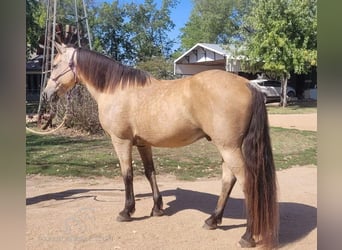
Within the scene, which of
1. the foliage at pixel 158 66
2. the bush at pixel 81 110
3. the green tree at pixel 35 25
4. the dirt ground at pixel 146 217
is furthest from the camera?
the bush at pixel 81 110

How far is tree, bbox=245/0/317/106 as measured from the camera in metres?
4.79

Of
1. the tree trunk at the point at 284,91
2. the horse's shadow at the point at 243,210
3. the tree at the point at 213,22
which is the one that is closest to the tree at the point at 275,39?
the tree trunk at the point at 284,91

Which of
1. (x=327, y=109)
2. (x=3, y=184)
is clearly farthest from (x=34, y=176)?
(x=327, y=109)

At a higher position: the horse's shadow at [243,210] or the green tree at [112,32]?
the green tree at [112,32]

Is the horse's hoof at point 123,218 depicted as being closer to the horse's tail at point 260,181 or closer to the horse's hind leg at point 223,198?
the horse's hind leg at point 223,198

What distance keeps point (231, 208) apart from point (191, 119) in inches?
56.7

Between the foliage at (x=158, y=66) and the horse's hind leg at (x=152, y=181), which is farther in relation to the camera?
the foliage at (x=158, y=66)

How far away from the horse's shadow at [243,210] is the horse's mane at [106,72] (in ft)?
4.68

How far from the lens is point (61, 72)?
3432 mm

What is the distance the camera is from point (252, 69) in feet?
16.8

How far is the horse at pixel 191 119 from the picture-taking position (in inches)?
106

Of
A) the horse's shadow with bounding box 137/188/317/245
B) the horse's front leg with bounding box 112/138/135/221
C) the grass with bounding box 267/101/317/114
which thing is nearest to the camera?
the horse's shadow with bounding box 137/188/317/245

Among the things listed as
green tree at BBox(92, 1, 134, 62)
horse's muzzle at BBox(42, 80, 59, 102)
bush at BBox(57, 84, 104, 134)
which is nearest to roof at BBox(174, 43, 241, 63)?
green tree at BBox(92, 1, 134, 62)

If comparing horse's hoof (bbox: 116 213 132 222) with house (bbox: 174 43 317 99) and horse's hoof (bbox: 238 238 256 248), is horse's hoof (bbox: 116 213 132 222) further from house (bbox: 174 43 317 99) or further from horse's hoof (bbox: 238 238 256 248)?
house (bbox: 174 43 317 99)
